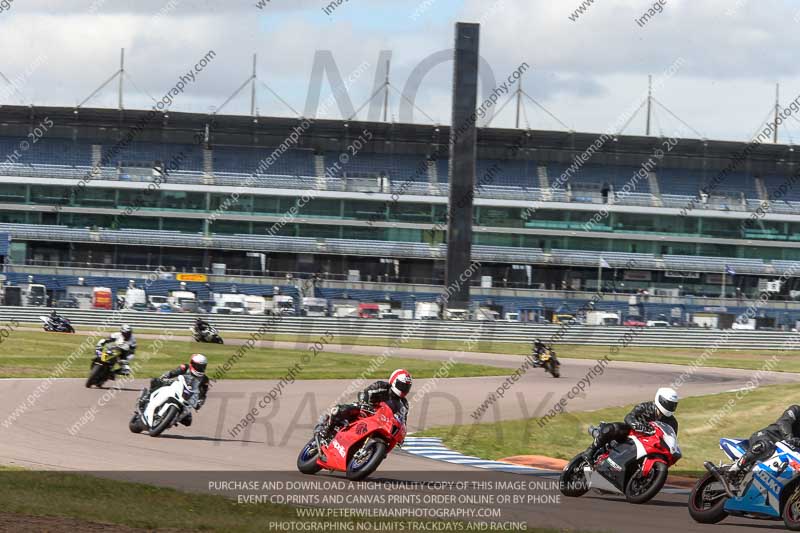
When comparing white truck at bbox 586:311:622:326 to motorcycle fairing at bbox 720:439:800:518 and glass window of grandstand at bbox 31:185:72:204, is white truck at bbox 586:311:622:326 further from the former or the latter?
motorcycle fairing at bbox 720:439:800:518

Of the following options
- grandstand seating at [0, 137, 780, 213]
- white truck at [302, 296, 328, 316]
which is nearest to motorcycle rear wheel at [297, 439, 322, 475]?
white truck at [302, 296, 328, 316]

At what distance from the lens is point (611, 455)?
13.5m

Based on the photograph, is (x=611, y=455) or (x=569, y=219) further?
(x=569, y=219)

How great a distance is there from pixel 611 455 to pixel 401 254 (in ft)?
215

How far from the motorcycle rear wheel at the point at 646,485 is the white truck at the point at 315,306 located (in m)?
48.2

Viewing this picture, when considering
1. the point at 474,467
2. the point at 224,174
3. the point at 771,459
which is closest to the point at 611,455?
the point at 771,459

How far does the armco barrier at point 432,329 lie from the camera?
53969 mm

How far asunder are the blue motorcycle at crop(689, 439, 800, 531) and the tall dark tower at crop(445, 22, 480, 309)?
48.6 meters

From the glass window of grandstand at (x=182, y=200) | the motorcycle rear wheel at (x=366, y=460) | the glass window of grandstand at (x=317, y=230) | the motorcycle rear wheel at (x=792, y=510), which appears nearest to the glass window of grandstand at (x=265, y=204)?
the glass window of grandstand at (x=317, y=230)

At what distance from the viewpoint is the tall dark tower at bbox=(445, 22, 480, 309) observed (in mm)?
61000

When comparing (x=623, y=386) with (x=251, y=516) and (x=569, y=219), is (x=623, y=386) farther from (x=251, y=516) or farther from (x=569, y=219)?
(x=569, y=219)

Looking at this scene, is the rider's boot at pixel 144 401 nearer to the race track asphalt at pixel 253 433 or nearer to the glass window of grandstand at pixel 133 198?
the race track asphalt at pixel 253 433

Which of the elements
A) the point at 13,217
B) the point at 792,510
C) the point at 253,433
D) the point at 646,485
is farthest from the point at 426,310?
the point at 792,510

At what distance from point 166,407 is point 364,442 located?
516 cm
